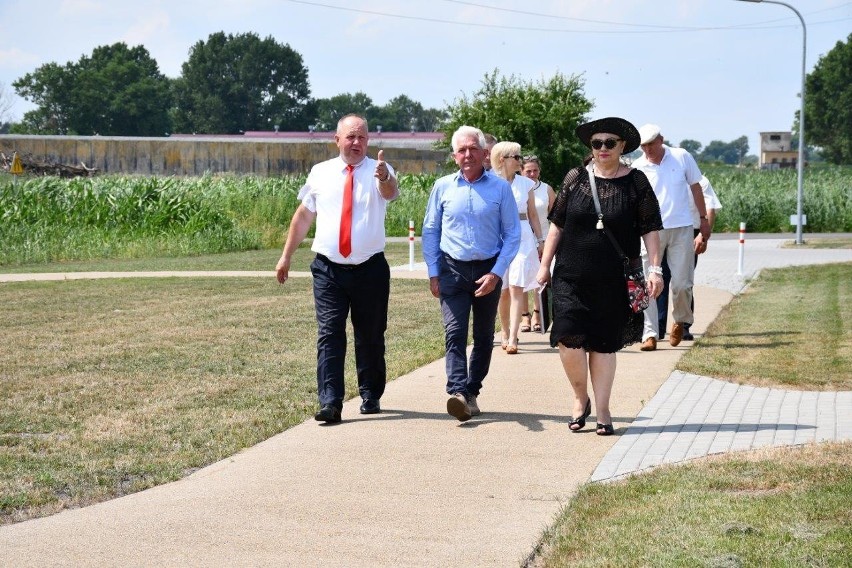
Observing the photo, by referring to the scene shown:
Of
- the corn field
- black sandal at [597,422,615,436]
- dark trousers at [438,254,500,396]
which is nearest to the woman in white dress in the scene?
dark trousers at [438,254,500,396]

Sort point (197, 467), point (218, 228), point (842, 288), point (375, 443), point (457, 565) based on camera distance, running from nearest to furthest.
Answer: point (457, 565) < point (197, 467) < point (375, 443) < point (842, 288) < point (218, 228)

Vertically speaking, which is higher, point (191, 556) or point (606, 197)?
point (606, 197)

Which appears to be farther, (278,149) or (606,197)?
(278,149)

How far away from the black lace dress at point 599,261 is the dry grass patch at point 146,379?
196cm

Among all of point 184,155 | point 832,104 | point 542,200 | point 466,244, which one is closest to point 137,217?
point 542,200

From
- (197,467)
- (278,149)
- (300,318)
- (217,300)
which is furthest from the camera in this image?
(278,149)

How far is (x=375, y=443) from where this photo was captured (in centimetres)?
755

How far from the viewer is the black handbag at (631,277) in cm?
765

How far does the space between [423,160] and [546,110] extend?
20059 millimetres

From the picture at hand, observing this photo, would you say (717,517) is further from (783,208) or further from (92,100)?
(92,100)

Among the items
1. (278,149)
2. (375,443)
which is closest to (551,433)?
(375,443)

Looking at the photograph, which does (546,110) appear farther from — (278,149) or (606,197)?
(606,197)

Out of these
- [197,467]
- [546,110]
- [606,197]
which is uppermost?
[546,110]

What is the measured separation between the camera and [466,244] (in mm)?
8391
